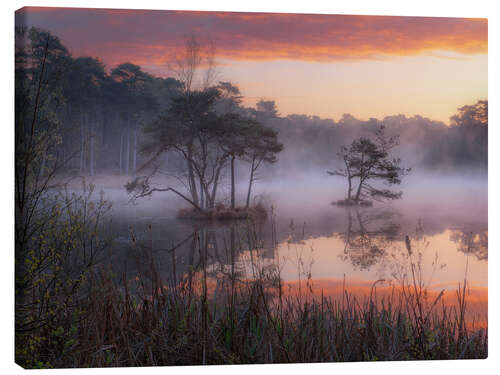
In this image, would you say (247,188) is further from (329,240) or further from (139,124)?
(139,124)

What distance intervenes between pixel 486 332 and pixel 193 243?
3.12 meters

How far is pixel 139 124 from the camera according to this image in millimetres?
6016

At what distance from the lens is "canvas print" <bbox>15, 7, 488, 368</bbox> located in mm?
5562

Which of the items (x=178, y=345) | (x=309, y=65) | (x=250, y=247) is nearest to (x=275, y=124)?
(x=309, y=65)

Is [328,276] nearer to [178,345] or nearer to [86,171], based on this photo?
[178,345]

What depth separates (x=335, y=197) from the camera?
6207 millimetres

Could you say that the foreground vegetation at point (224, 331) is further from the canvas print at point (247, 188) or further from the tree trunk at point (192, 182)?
the tree trunk at point (192, 182)

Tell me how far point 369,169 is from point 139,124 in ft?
7.89

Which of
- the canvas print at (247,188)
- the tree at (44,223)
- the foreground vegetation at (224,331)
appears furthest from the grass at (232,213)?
the tree at (44,223)

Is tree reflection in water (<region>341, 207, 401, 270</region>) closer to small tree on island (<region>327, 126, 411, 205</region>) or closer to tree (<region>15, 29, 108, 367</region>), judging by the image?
small tree on island (<region>327, 126, 411, 205</region>)

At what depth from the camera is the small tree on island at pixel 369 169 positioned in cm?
622

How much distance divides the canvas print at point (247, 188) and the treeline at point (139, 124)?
19 millimetres

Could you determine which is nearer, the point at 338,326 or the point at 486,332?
the point at 338,326

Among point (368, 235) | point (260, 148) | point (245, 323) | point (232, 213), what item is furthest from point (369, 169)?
point (245, 323)
